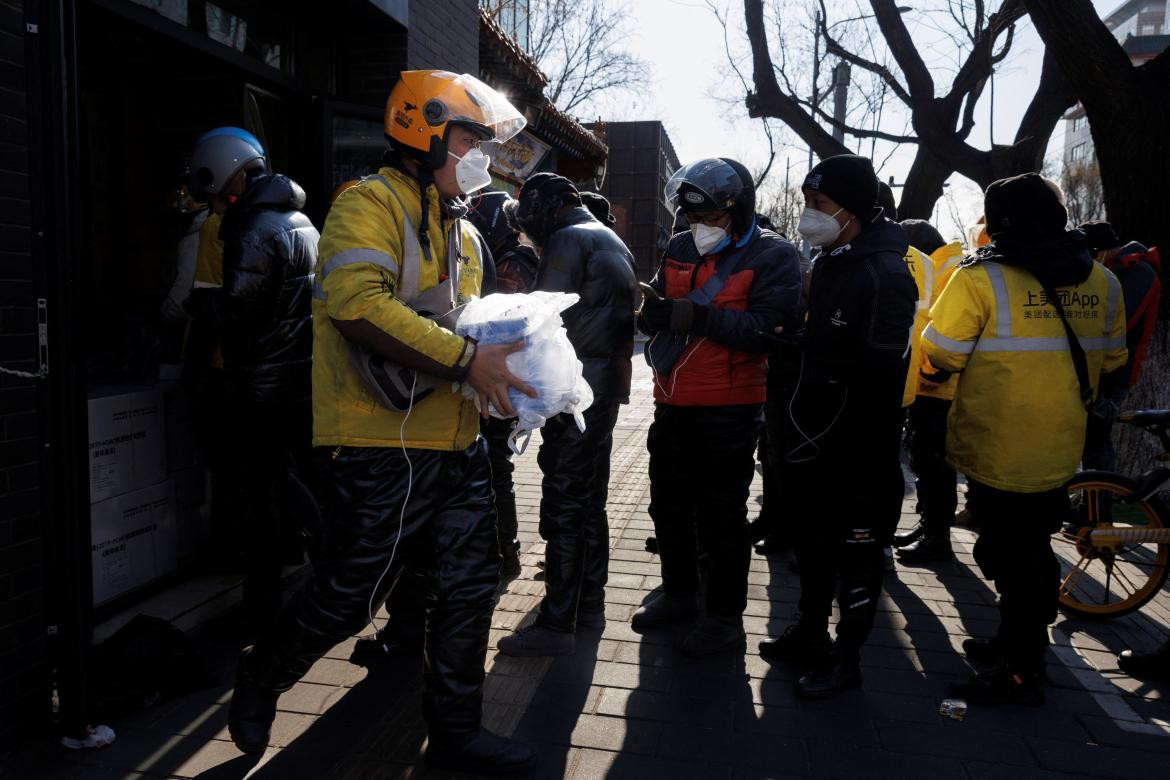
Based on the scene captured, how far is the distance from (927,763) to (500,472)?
2.66 meters

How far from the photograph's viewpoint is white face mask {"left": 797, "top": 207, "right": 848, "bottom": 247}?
11.9 ft

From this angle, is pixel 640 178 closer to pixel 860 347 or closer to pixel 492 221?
pixel 492 221

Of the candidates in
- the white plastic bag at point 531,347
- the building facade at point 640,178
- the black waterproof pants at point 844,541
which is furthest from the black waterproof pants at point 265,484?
the building facade at point 640,178

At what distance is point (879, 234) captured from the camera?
11.4ft

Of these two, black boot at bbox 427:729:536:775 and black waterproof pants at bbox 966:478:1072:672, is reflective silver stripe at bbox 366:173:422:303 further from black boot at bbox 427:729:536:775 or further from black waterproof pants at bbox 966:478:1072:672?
black waterproof pants at bbox 966:478:1072:672

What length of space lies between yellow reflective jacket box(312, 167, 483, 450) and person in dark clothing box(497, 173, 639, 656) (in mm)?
973

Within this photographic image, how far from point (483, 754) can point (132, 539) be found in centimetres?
236

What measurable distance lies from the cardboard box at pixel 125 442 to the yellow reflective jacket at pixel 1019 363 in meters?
3.67

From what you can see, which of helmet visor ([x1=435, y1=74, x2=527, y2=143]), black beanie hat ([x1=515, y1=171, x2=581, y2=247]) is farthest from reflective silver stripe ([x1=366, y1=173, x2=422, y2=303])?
black beanie hat ([x1=515, y1=171, x2=581, y2=247])

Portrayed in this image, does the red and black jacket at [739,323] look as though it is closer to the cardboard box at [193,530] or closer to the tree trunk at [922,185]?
A: the cardboard box at [193,530]

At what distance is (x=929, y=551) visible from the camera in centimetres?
540

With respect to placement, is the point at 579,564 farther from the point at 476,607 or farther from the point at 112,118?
the point at 112,118

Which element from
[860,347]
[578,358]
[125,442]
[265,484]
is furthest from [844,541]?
[125,442]

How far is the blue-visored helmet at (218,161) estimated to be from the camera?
13.1 ft
